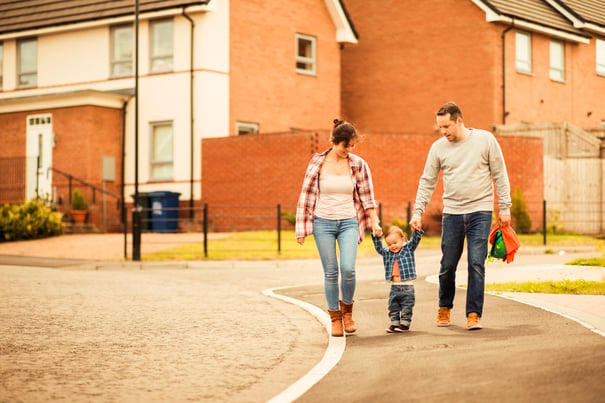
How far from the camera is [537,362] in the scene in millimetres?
7223

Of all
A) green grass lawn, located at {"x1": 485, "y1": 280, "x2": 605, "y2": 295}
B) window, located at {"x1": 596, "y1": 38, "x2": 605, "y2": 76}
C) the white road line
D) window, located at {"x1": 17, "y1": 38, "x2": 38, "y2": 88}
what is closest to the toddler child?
the white road line

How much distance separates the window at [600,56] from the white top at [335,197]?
3529 cm

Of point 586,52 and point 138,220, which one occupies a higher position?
point 586,52

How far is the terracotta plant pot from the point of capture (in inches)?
1226

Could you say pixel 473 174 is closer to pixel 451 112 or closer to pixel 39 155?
pixel 451 112

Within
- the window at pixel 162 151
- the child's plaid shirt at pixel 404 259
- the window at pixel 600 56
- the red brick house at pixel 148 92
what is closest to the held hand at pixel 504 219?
the child's plaid shirt at pixel 404 259

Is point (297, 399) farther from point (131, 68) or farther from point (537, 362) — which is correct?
point (131, 68)

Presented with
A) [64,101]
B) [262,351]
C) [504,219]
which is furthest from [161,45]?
[262,351]

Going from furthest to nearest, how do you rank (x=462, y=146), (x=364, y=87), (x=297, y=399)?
(x=364, y=87), (x=462, y=146), (x=297, y=399)

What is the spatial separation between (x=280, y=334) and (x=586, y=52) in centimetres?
3446

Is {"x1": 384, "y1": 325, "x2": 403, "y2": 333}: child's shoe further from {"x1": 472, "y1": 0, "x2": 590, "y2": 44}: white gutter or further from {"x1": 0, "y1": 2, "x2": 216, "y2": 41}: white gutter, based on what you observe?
{"x1": 472, "y1": 0, "x2": 590, "y2": 44}: white gutter

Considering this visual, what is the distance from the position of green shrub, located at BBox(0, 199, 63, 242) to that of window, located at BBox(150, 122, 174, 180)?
4277 mm

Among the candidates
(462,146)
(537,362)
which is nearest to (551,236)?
(462,146)

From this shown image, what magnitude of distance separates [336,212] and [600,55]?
117ft
